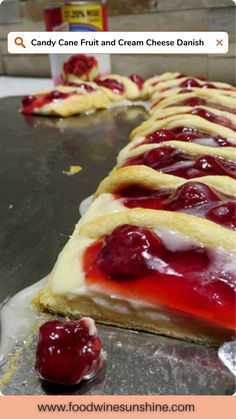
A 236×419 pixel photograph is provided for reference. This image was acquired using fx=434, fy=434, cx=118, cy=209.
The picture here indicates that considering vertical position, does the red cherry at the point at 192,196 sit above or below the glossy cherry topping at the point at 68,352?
above

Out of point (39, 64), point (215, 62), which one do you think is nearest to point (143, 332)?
point (215, 62)

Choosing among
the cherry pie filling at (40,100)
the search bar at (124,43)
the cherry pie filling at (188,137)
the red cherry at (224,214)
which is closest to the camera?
the red cherry at (224,214)

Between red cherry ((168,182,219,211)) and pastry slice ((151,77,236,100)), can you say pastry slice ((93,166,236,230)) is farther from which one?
pastry slice ((151,77,236,100))

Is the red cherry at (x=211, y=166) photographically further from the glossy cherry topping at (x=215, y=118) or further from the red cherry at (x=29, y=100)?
the red cherry at (x=29, y=100)

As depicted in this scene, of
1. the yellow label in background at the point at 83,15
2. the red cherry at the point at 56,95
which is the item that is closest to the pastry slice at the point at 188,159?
the red cherry at the point at 56,95

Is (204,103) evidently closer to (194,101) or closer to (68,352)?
(194,101)

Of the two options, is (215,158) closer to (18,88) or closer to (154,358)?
(154,358)

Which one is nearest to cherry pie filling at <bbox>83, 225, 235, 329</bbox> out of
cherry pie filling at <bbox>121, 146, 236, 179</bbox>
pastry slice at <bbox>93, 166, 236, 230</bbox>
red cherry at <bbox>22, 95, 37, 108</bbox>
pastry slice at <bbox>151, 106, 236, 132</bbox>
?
pastry slice at <bbox>93, 166, 236, 230</bbox>
